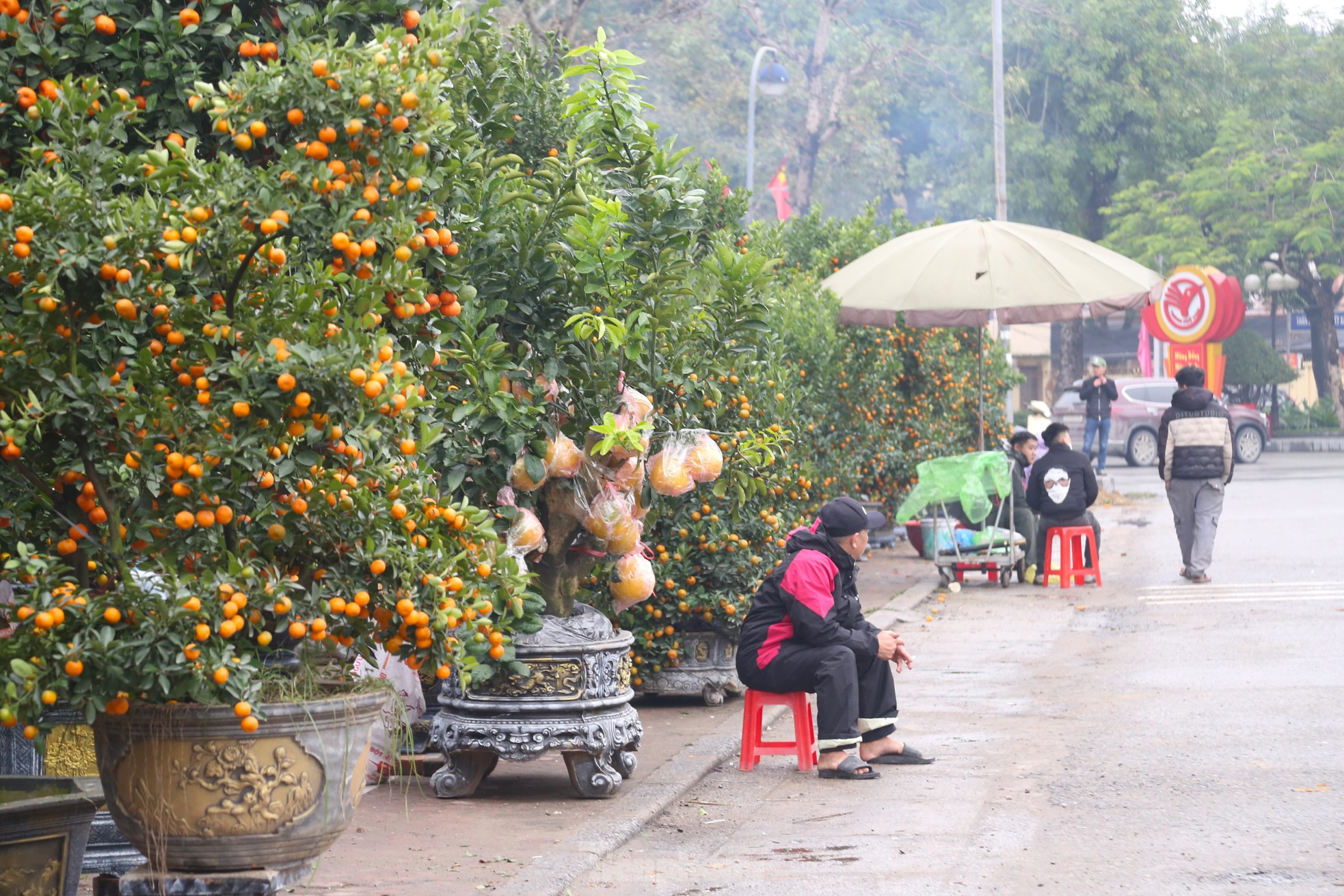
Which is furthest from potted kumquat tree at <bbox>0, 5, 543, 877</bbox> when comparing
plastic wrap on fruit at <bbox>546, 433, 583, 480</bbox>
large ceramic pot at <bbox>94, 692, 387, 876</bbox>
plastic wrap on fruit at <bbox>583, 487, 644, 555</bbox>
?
plastic wrap on fruit at <bbox>583, 487, 644, 555</bbox>

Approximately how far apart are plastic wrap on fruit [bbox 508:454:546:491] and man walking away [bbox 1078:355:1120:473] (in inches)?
816

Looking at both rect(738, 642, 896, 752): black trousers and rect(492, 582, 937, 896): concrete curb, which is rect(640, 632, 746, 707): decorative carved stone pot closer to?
rect(492, 582, 937, 896): concrete curb

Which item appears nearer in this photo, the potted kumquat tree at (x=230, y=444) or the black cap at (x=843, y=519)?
the potted kumquat tree at (x=230, y=444)

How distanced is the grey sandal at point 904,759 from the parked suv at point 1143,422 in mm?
26668

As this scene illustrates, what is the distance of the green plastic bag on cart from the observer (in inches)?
547

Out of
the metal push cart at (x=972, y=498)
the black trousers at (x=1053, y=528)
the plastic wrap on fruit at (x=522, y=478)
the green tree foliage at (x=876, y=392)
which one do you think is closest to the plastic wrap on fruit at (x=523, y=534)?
the plastic wrap on fruit at (x=522, y=478)

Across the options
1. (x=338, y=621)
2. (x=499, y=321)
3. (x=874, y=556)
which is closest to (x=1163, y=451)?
(x=874, y=556)

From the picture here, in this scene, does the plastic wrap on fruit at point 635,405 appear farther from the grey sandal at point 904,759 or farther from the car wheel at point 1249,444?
the car wheel at point 1249,444

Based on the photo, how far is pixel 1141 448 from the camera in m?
34.1

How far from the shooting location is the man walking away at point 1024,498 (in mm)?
15203

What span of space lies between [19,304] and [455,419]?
2.16 meters

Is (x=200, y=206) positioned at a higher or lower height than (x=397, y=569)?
higher

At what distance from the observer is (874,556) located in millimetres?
17547

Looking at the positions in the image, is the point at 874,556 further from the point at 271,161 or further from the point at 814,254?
the point at 271,161
